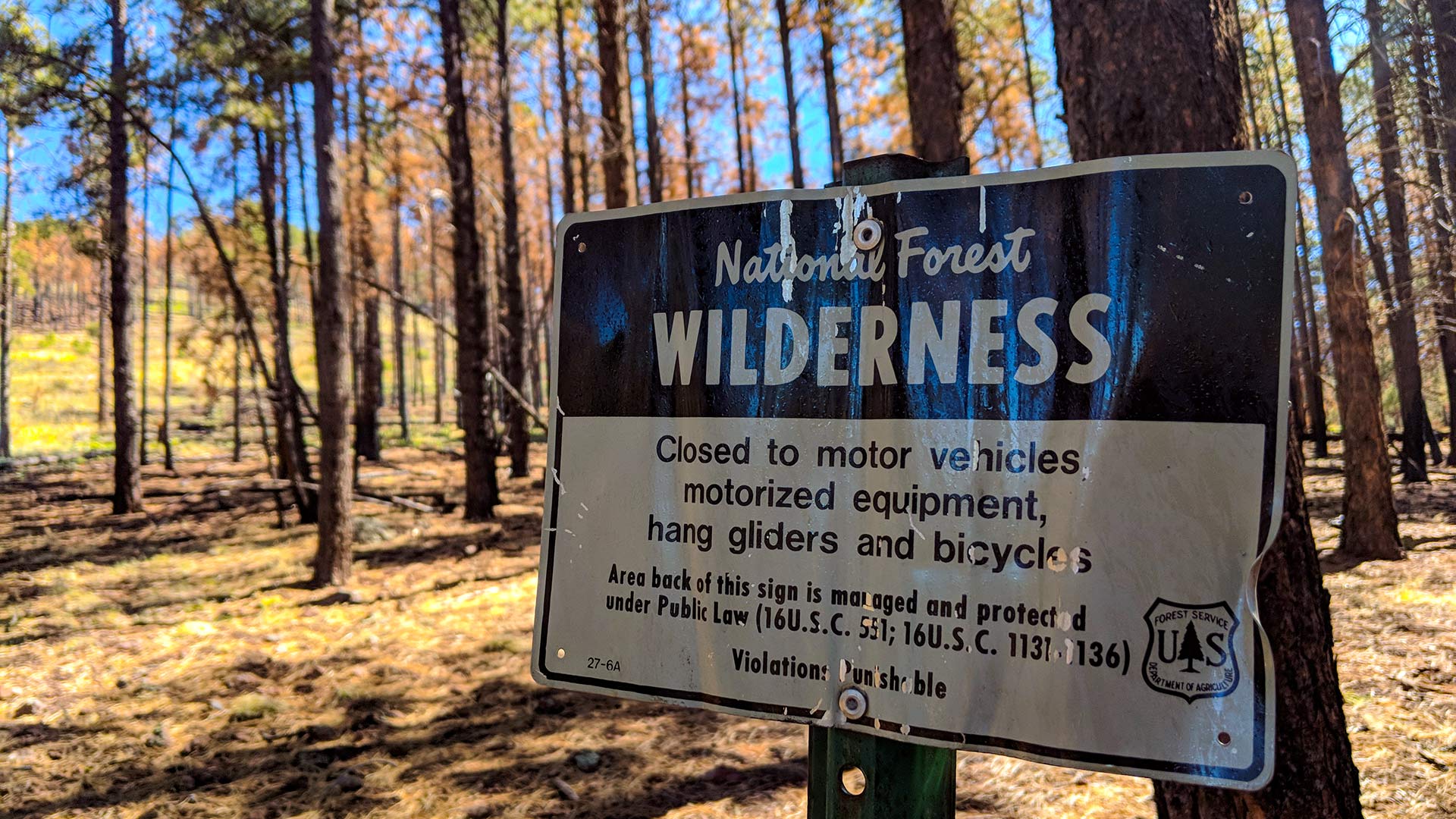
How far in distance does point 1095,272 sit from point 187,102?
13.5 metres

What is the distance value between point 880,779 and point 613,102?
A: 11.1m

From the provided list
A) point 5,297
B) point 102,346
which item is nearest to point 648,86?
point 5,297

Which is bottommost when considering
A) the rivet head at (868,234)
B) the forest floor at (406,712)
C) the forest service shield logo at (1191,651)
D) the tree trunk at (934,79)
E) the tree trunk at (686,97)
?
the forest floor at (406,712)

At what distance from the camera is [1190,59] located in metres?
1.92

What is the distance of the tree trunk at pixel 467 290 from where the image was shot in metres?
10.1

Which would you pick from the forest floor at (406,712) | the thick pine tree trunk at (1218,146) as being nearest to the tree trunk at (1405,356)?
the forest floor at (406,712)

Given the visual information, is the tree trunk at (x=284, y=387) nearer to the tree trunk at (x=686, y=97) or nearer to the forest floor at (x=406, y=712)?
the forest floor at (x=406, y=712)

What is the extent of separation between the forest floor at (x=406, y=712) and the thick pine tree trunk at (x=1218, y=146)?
56.7 inches

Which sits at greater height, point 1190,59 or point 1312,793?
point 1190,59

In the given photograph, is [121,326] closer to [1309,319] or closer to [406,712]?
[406,712]

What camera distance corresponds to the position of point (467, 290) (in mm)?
10594

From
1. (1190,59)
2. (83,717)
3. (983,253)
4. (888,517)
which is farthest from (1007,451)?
(83,717)

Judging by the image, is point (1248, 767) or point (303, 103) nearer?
point (1248, 767)

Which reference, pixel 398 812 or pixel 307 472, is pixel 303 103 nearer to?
Result: pixel 307 472
